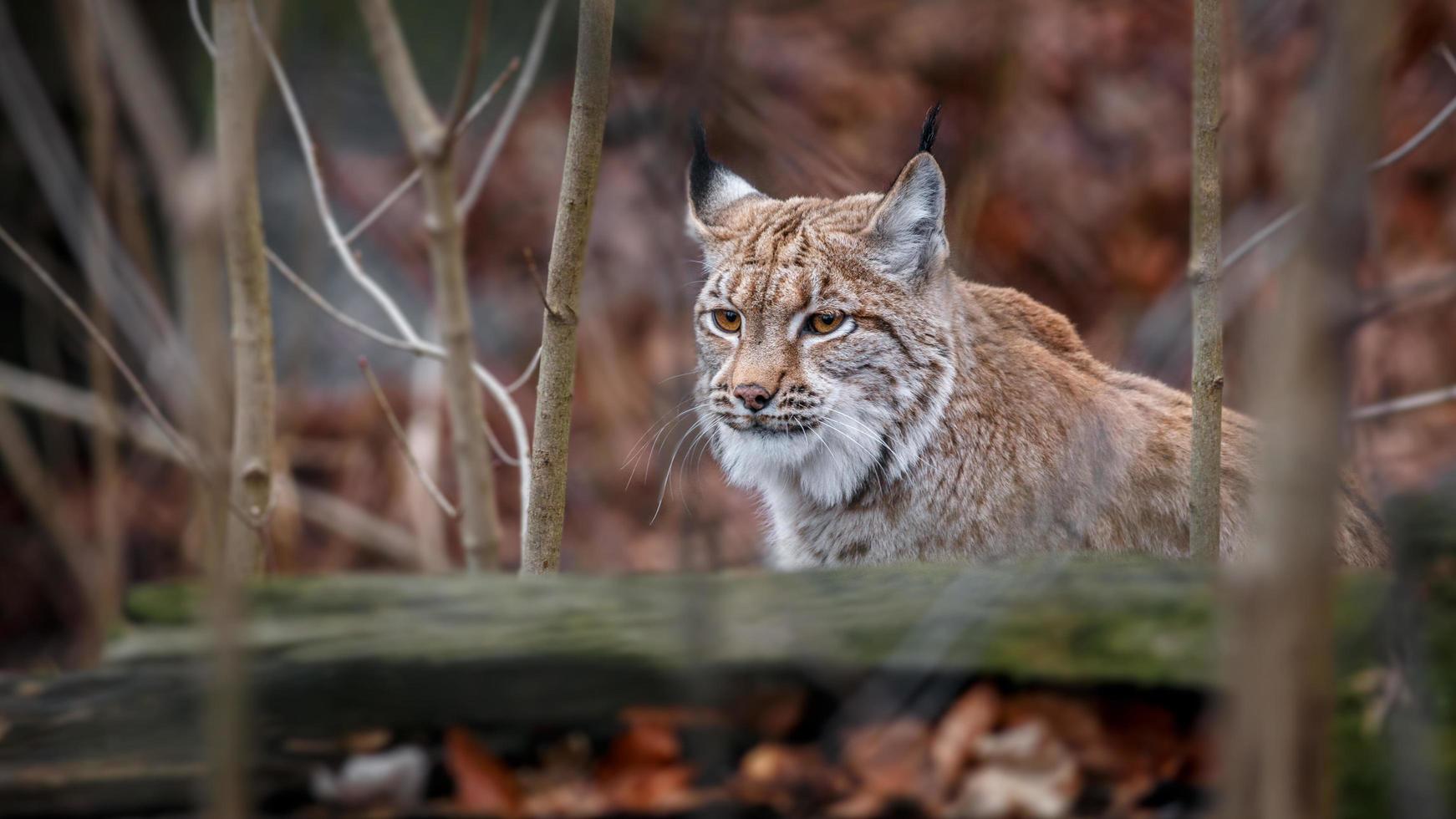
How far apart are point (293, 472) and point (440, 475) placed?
1115mm

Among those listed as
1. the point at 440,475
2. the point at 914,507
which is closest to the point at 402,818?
the point at 914,507

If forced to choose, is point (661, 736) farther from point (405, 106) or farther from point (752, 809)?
point (405, 106)

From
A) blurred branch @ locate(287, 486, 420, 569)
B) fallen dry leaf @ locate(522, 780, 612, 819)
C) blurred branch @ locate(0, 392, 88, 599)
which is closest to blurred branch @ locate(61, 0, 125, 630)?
blurred branch @ locate(0, 392, 88, 599)

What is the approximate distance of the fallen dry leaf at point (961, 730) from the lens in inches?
92.8

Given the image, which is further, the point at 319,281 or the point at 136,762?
the point at 319,281

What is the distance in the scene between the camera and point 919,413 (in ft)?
14.5

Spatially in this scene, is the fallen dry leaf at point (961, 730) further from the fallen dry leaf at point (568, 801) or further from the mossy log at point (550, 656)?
the fallen dry leaf at point (568, 801)

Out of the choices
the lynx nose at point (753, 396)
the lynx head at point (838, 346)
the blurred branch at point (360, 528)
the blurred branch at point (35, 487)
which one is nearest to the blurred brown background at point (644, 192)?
the blurred branch at point (360, 528)

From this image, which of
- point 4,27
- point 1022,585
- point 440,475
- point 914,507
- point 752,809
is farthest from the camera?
point 440,475

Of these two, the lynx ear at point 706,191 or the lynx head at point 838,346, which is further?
the lynx ear at point 706,191

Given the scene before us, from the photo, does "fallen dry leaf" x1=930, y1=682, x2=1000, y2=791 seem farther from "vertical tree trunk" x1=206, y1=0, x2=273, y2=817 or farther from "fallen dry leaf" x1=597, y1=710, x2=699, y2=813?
"vertical tree trunk" x1=206, y1=0, x2=273, y2=817

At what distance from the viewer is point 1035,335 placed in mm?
4688

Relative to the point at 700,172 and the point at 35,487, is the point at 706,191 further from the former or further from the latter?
the point at 35,487

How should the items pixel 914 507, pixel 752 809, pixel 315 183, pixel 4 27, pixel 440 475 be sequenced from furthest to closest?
1. pixel 440 475
2. pixel 4 27
3. pixel 914 507
4. pixel 315 183
5. pixel 752 809
